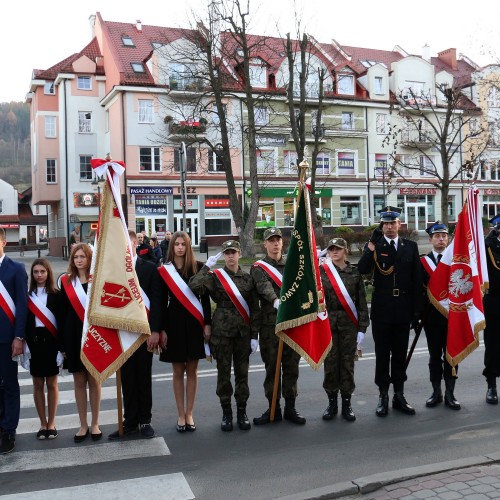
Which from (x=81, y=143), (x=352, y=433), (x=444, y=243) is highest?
(x=81, y=143)

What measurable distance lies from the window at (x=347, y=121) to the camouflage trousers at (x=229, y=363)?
40.7 metres

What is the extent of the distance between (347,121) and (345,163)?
317cm

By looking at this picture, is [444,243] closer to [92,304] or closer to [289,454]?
[289,454]

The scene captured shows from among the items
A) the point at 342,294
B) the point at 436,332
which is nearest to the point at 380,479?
the point at 342,294

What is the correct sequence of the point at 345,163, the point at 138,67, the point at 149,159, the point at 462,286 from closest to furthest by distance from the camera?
the point at 462,286 → the point at 149,159 → the point at 138,67 → the point at 345,163

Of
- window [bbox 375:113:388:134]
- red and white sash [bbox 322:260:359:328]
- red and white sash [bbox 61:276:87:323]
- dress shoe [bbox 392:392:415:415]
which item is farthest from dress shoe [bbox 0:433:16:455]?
window [bbox 375:113:388:134]

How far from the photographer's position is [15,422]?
5.75 metres

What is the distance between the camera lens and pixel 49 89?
44000 mm

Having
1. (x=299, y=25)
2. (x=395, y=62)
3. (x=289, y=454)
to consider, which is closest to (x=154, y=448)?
(x=289, y=454)

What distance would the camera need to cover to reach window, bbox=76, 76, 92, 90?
43062mm

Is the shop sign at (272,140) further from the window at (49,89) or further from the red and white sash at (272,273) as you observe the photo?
the red and white sash at (272,273)

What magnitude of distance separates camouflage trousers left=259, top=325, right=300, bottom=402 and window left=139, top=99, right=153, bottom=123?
34978 millimetres

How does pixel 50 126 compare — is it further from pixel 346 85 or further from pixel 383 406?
pixel 383 406

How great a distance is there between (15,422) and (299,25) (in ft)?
76.8
